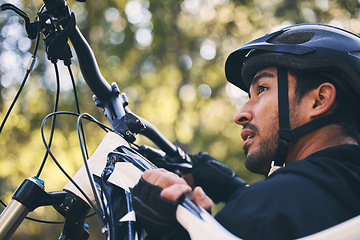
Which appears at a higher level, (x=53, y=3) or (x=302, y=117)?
(x=53, y=3)

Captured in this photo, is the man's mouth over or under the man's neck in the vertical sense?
over

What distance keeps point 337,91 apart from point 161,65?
1262cm

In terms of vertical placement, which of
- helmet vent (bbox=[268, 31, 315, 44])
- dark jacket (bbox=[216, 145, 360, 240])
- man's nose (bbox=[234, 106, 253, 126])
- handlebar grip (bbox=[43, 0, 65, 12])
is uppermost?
handlebar grip (bbox=[43, 0, 65, 12])

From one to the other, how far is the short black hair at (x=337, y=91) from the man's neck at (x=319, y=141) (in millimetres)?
57

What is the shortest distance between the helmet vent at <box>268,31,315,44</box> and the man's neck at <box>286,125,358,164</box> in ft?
2.14

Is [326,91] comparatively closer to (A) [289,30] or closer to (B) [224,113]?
(A) [289,30]

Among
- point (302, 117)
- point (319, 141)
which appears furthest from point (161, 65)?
point (319, 141)

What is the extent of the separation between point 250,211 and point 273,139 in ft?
2.82

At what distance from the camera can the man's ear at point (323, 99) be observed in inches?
94.1

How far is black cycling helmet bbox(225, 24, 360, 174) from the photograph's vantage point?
2385 mm

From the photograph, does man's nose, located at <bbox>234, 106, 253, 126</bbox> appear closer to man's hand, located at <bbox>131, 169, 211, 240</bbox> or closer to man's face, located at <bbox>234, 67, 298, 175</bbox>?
man's face, located at <bbox>234, 67, 298, 175</bbox>

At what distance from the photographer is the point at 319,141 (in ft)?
7.60

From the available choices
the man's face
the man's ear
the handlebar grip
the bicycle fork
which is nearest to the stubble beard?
the man's face

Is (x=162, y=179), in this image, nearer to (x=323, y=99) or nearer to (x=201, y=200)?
(x=201, y=200)
